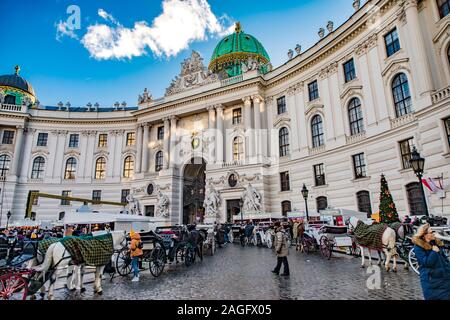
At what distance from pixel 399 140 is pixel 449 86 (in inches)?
188

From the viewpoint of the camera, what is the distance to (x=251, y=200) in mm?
28844

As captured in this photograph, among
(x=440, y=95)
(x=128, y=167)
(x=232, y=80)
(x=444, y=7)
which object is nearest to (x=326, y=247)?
(x=440, y=95)

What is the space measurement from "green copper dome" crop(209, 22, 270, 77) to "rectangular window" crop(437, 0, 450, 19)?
25.0 m

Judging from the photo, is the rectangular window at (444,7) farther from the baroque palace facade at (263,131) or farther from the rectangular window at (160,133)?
the rectangular window at (160,133)

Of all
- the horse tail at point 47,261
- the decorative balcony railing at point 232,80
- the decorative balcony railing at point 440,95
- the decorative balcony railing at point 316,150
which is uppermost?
the decorative balcony railing at point 232,80

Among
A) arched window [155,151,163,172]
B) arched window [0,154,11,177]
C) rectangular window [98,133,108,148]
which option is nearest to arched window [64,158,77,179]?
rectangular window [98,133,108,148]

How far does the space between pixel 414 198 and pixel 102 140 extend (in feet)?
132

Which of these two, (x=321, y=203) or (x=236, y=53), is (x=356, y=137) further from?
(x=236, y=53)

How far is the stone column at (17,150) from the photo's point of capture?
3903 cm

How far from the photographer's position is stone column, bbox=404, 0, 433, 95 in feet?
57.7

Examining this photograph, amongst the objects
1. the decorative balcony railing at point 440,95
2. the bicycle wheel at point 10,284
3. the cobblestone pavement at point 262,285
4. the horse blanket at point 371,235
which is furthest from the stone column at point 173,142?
the bicycle wheel at point 10,284

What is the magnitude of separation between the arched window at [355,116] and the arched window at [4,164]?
4460cm

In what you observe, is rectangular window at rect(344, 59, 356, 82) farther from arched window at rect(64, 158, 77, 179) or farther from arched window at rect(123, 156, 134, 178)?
arched window at rect(64, 158, 77, 179)

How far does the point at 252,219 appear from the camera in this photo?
26.4 metres
